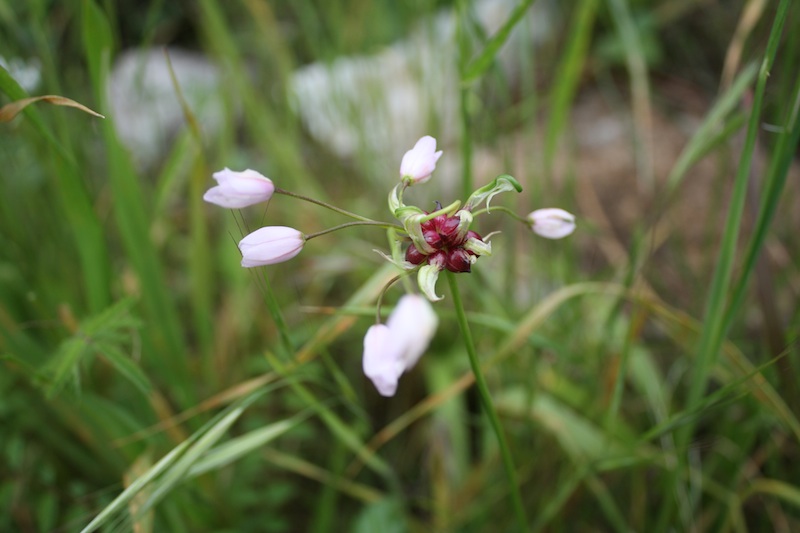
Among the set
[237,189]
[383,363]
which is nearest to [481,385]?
[383,363]

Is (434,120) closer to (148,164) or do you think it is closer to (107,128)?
(107,128)

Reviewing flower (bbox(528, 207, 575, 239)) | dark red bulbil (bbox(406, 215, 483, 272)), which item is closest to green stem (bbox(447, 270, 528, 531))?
dark red bulbil (bbox(406, 215, 483, 272))

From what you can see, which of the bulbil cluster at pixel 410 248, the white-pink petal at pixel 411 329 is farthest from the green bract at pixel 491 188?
the white-pink petal at pixel 411 329

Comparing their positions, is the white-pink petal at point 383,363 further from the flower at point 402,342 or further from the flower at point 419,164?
the flower at point 419,164

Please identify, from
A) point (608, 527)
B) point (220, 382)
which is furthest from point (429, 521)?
point (220, 382)

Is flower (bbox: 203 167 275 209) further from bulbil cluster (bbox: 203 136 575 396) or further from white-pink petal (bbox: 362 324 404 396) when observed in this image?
white-pink petal (bbox: 362 324 404 396)

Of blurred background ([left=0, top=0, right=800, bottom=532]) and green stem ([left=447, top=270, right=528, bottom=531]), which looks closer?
green stem ([left=447, top=270, right=528, bottom=531])

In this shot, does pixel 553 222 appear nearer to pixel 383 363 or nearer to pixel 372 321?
pixel 383 363
